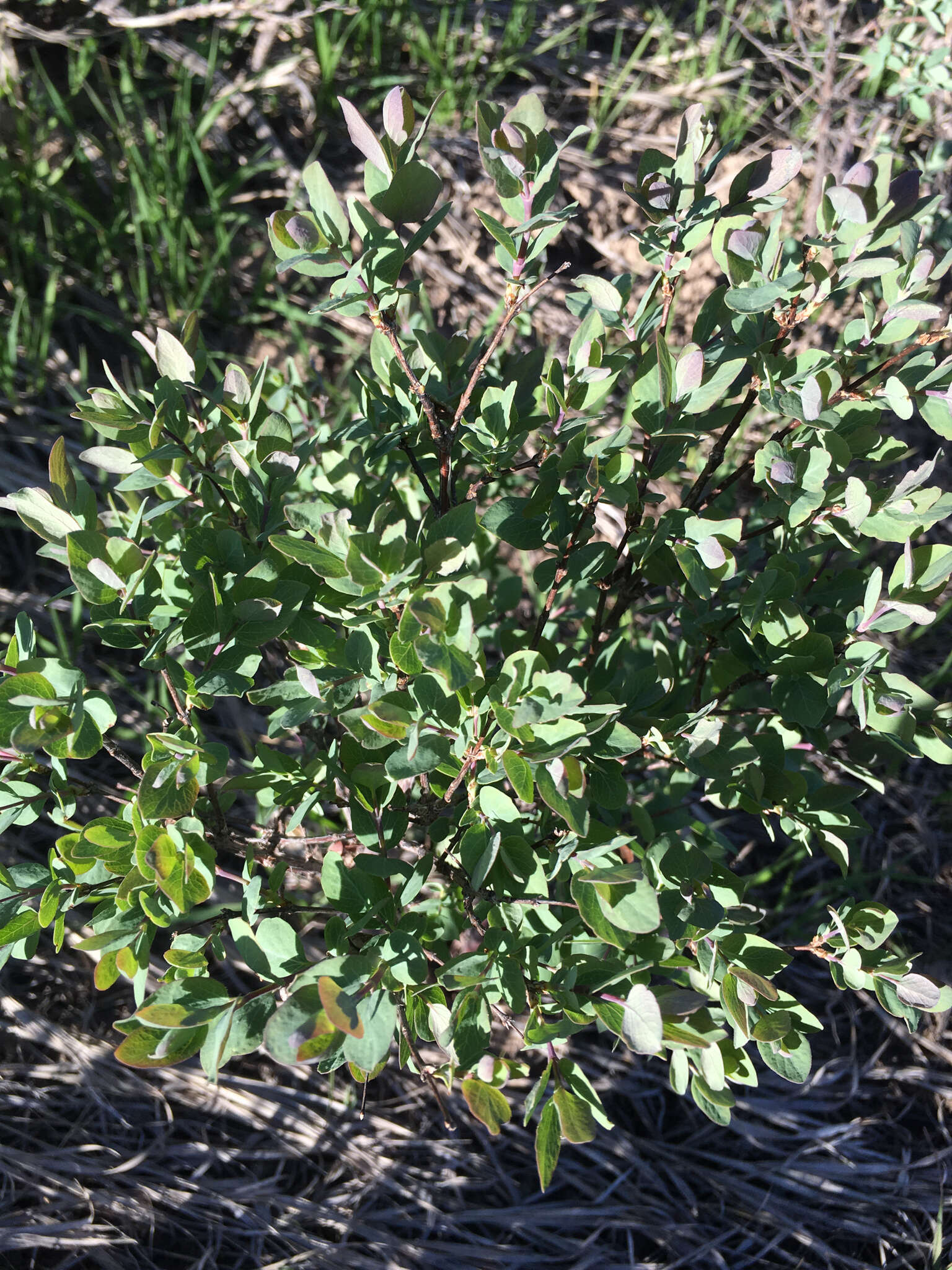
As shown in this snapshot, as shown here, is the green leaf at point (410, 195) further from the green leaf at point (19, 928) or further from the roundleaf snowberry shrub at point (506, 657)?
the green leaf at point (19, 928)

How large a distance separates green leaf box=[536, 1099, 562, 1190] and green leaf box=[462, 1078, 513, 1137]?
38 millimetres

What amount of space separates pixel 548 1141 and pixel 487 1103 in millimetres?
74

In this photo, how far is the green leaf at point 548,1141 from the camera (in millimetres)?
912

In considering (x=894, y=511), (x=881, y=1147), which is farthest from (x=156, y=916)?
(x=881, y=1147)

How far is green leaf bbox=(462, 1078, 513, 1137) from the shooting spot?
3.11 feet

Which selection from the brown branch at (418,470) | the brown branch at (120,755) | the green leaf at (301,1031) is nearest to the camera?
the green leaf at (301,1031)

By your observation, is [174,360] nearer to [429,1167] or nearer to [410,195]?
[410,195]

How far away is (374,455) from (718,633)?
48 cm

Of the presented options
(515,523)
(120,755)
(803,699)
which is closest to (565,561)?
(515,523)

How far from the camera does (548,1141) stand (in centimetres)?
93

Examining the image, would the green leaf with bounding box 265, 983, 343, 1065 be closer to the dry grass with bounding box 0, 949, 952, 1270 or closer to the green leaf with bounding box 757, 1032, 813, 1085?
the green leaf with bounding box 757, 1032, 813, 1085

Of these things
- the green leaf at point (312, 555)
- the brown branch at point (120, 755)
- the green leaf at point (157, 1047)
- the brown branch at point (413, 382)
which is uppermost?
the brown branch at point (413, 382)

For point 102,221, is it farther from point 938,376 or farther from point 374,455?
point 938,376

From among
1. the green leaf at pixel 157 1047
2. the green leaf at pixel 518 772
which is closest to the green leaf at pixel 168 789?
the green leaf at pixel 157 1047
